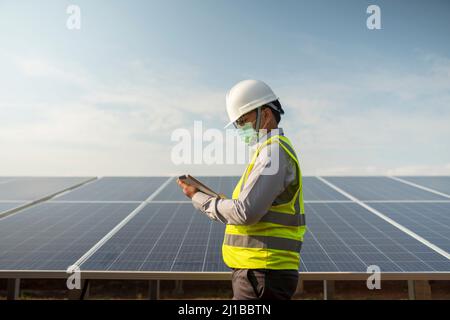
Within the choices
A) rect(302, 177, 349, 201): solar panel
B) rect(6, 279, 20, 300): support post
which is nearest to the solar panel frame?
rect(6, 279, 20, 300): support post

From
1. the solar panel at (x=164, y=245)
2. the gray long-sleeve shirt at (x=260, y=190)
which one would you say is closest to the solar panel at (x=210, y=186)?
the solar panel at (x=164, y=245)

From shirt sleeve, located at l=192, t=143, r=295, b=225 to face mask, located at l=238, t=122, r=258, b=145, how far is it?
339mm

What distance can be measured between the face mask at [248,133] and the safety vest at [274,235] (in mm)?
211

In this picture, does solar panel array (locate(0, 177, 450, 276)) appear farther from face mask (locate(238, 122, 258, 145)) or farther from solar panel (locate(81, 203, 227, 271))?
face mask (locate(238, 122, 258, 145))

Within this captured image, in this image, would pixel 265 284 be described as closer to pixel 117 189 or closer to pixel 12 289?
pixel 12 289

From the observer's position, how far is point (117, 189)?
761 centimetres

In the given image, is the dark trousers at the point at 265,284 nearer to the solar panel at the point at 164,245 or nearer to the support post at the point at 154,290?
the solar panel at the point at 164,245

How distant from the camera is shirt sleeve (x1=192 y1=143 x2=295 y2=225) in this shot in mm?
2111

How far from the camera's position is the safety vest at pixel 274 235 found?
7.54 ft

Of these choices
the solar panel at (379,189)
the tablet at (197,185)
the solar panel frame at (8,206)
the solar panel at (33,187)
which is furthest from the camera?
the solar panel at (33,187)

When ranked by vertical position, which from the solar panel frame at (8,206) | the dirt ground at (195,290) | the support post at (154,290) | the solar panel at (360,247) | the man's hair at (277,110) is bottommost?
the dirt ground at (195,290)

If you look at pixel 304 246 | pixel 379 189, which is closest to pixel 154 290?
pixel 304 246
